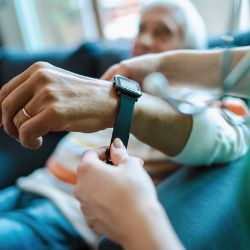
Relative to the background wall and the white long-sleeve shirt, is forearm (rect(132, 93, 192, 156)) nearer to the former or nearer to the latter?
the white long-sleeve shirt

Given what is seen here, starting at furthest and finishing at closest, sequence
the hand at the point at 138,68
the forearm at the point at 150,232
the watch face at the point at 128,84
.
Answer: the hand at the point at 138,68 < the watch face at the point at 128,84 < the forearm at the point at 150,232

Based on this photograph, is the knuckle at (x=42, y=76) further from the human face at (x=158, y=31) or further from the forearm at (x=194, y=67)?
the human face at (x=158, y=31)

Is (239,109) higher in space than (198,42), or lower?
lower

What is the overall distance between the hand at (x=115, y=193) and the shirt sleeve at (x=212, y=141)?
34 cm

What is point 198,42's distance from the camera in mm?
1150

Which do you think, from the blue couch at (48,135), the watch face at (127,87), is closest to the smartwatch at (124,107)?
the watch face at (127,87)

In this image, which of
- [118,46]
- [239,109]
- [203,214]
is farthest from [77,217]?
[118,46]

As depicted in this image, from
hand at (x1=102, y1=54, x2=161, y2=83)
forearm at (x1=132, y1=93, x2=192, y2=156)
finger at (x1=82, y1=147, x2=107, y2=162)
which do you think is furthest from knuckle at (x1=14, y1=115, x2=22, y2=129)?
hand at (x1=102, y1=54, x2=161, y2=83)

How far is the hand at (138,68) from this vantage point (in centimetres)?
86

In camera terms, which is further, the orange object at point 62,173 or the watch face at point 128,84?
the orange object at point 62,173

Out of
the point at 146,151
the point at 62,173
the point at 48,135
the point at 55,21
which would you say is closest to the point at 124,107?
the point at 146,151

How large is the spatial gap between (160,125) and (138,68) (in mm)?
179

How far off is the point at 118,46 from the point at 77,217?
0.79 m

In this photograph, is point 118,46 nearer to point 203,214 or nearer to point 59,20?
point 203,214
